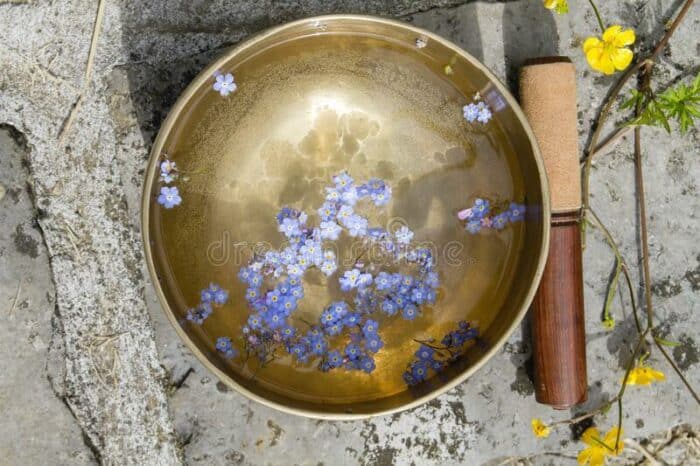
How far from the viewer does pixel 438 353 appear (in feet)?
3.61

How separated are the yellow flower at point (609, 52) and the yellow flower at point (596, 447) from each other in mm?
648

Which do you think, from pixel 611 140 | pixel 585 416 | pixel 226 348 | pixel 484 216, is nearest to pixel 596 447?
pixel 585 416

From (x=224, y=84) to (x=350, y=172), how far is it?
0.28 meters

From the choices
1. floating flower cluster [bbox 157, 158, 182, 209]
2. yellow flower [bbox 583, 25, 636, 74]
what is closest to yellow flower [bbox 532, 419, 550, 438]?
yellow flower [bbox 583, 25, 636, 74]

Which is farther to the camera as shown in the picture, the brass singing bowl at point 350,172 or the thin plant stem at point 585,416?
the thin plant stem at point 585,416

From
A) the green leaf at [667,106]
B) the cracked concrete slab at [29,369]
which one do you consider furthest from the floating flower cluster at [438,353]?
the cracked concrete slab at [29,369]

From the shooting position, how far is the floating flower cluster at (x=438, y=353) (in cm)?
109

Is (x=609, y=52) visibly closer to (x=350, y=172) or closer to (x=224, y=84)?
(x=350, y=172)

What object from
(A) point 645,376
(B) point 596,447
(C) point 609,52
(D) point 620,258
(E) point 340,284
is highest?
(C) point 609,52

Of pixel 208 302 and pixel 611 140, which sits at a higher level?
pixel 611 140

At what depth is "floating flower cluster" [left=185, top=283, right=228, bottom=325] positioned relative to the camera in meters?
1.06

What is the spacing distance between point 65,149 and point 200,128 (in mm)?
287

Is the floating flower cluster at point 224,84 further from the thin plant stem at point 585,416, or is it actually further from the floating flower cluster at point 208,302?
the thin plant stem at point 585,416

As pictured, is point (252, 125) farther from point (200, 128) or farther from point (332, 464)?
point (332, 464)
